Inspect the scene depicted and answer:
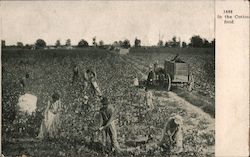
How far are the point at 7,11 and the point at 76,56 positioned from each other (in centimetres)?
75

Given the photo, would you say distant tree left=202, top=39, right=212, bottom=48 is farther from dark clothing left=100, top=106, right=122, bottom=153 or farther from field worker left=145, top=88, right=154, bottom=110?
dark clothing left=100, top=106, right=122, bottom=153

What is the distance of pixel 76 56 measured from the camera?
356cm

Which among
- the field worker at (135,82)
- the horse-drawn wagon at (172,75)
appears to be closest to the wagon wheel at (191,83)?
the horse-drawn wagon at (172,75)

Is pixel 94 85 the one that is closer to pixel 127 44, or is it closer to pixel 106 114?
pixel 106 114

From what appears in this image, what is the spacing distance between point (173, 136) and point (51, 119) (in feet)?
3.74

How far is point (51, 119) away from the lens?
355cm

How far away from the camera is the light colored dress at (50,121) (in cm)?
354

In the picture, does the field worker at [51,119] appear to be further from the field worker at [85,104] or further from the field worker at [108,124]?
the field worker at [108,124]

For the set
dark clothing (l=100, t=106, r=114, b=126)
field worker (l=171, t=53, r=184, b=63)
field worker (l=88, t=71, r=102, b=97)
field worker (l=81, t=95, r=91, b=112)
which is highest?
field worker (l=171, t=53, r=184, b=63)

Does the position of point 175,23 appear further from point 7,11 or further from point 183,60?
point 7,11

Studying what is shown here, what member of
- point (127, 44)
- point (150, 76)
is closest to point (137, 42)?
point (127, 44)

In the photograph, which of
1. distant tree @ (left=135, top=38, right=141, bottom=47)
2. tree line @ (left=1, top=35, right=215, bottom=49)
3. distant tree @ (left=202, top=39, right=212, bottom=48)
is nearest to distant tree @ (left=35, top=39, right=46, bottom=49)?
tree line @ (left=1, top=35, right=215, bottom=49)

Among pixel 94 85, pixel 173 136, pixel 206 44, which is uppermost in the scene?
pixel 206 44

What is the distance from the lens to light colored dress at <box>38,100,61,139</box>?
11.6 ft
